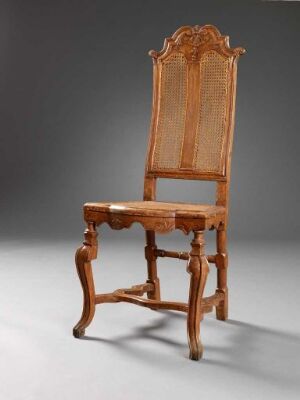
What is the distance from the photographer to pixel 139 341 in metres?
3.19

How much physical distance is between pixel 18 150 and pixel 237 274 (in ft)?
10.5

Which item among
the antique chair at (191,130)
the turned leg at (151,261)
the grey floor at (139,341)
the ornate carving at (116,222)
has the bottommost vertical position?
the grey floor at (139,341)

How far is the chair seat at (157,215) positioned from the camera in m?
3.04

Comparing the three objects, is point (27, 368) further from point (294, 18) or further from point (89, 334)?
point (294, 18)

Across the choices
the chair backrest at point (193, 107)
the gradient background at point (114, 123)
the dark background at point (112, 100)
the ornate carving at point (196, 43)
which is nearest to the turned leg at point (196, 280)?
the chair backrest at point (193, 107)

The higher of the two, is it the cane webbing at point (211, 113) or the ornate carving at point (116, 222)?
the cane webbing at point (211, 113)

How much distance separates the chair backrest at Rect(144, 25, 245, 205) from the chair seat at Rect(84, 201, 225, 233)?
440mm

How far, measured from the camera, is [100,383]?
2619 mm

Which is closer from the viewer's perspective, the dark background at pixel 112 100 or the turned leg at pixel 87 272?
the turned leg at pixel 87 272

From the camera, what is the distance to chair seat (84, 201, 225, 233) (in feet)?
9.98

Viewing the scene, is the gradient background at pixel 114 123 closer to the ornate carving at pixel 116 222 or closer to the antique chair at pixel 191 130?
the antique chair at pixel 191 130

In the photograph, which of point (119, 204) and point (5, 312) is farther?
point (5, 312)

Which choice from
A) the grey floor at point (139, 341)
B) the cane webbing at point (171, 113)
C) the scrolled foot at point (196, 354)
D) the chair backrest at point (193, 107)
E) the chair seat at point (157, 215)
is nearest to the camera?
the grey floor at point (139, 341)

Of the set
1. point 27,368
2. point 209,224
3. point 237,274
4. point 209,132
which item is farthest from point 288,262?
point 27,368
